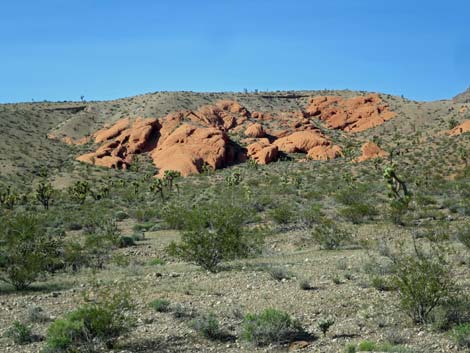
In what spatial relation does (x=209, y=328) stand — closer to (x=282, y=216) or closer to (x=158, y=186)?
(x=282, y=216)

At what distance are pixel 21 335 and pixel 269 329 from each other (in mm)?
5173

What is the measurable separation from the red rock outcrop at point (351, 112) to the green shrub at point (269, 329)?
8871 cm

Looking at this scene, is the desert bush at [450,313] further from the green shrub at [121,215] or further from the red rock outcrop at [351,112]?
the red rock outcrop at [351,112]

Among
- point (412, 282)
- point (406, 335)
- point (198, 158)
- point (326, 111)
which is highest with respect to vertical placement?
point (326, 111)

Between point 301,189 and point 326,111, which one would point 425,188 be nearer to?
point 301,189

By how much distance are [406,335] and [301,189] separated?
4099cm

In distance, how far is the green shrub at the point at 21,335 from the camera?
34.6 ft

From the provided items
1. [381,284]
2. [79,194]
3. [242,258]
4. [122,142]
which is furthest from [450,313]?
[122,142]

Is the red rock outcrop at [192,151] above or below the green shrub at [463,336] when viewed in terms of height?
above

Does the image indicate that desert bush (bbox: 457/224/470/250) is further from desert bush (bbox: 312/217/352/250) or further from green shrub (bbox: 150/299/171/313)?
green shrub (bbox: 150/299/171/313)

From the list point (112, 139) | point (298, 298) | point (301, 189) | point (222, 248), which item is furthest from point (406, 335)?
point (112, 139)

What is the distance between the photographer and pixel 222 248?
18.1 m

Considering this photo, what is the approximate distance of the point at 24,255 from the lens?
17.2 metres

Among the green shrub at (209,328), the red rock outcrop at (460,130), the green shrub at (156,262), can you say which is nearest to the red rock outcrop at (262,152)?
the red rock outcrop at (460,130)
